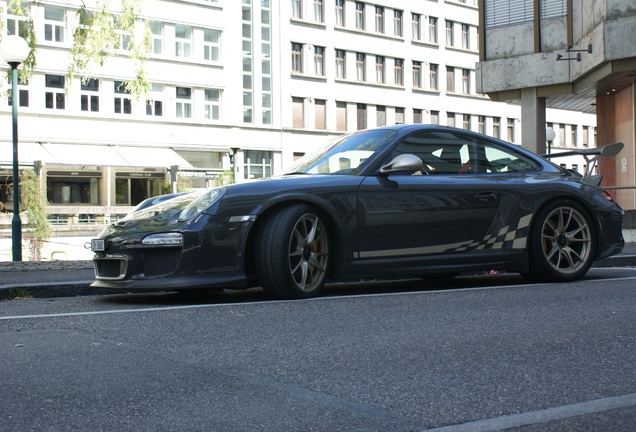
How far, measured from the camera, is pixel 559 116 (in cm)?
7375

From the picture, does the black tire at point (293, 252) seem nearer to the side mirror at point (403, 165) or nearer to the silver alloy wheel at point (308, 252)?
the silver alloy wheel at point (308, 252)

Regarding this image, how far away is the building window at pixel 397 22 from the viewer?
6109 cm

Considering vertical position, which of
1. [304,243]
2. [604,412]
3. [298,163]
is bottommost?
[604,412]

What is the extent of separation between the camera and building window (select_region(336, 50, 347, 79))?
57.5 meters

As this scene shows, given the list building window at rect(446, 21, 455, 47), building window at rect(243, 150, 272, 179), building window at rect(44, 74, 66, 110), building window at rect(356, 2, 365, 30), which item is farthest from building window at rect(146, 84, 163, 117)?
building window at rect(446, 21, 455, 47)

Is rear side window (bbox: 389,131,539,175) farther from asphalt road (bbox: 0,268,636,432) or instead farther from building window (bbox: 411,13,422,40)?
building window (bbox: 411,13,422,40)

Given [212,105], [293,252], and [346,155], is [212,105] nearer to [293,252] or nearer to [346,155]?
[346,155]

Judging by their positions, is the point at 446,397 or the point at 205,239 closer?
the point at 446,397

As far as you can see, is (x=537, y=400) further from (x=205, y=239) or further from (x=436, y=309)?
(x=205, y=239)

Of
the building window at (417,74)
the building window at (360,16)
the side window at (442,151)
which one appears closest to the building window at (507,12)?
the side window at (442,151)

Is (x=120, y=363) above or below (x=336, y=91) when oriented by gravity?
below

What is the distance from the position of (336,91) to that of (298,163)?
5011cm

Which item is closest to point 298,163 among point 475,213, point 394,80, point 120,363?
point 475,213

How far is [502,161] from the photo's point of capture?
26.2 ft
